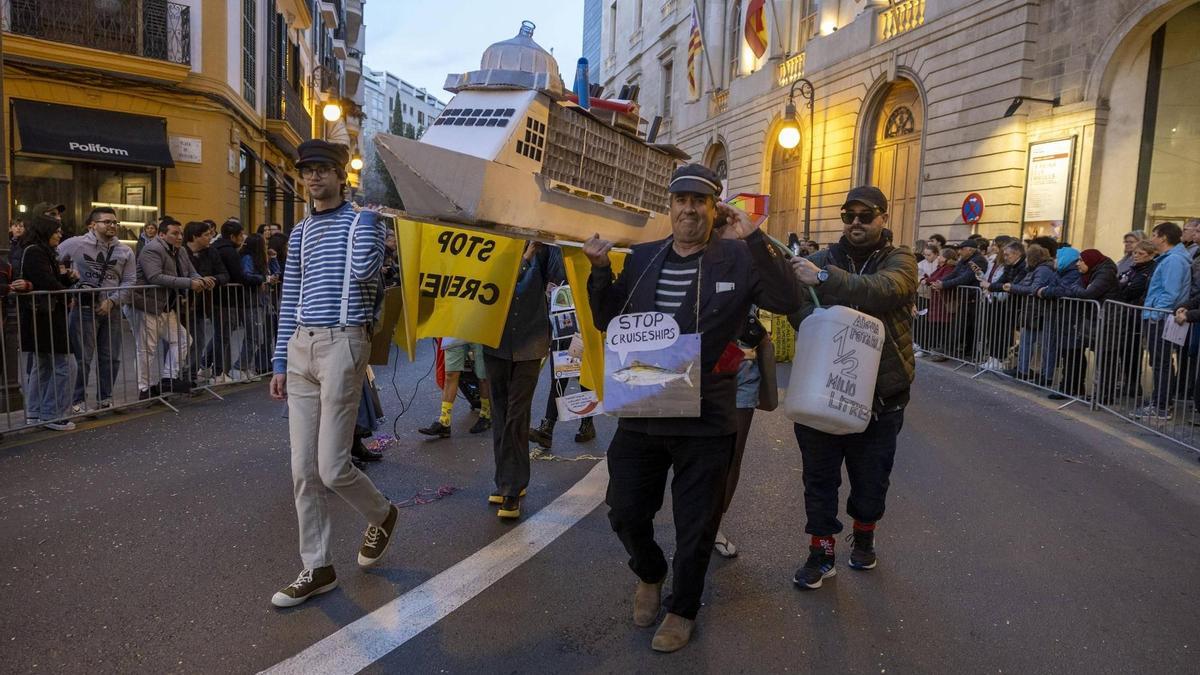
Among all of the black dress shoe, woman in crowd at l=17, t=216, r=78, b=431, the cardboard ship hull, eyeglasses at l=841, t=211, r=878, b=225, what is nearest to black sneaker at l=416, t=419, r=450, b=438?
the black dress shoe

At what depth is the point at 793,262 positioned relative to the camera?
11.6ft

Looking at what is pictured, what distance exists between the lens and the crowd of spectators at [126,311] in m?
7.08

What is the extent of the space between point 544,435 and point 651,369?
11.6ft

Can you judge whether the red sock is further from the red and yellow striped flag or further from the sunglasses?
the red and yellow striped flag

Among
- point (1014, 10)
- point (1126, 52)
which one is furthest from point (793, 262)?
point (1014, 10)

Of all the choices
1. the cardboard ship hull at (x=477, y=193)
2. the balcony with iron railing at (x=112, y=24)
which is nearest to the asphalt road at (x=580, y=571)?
the cardboard ship hull at (x=477, y=193)

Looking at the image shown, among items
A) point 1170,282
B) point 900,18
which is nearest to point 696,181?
point 1170,282

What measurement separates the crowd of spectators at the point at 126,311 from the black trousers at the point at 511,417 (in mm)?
4625

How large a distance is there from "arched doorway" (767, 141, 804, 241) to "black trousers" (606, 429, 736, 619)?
24.3m

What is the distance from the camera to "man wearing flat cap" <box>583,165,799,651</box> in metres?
3.24

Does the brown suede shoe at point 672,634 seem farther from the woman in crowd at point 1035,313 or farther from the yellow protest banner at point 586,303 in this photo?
the woman in crowd at point 1035,313

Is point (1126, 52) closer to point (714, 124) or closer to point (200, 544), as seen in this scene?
point (200, 544)

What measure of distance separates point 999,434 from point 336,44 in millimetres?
44763

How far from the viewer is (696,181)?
3.19 metres
